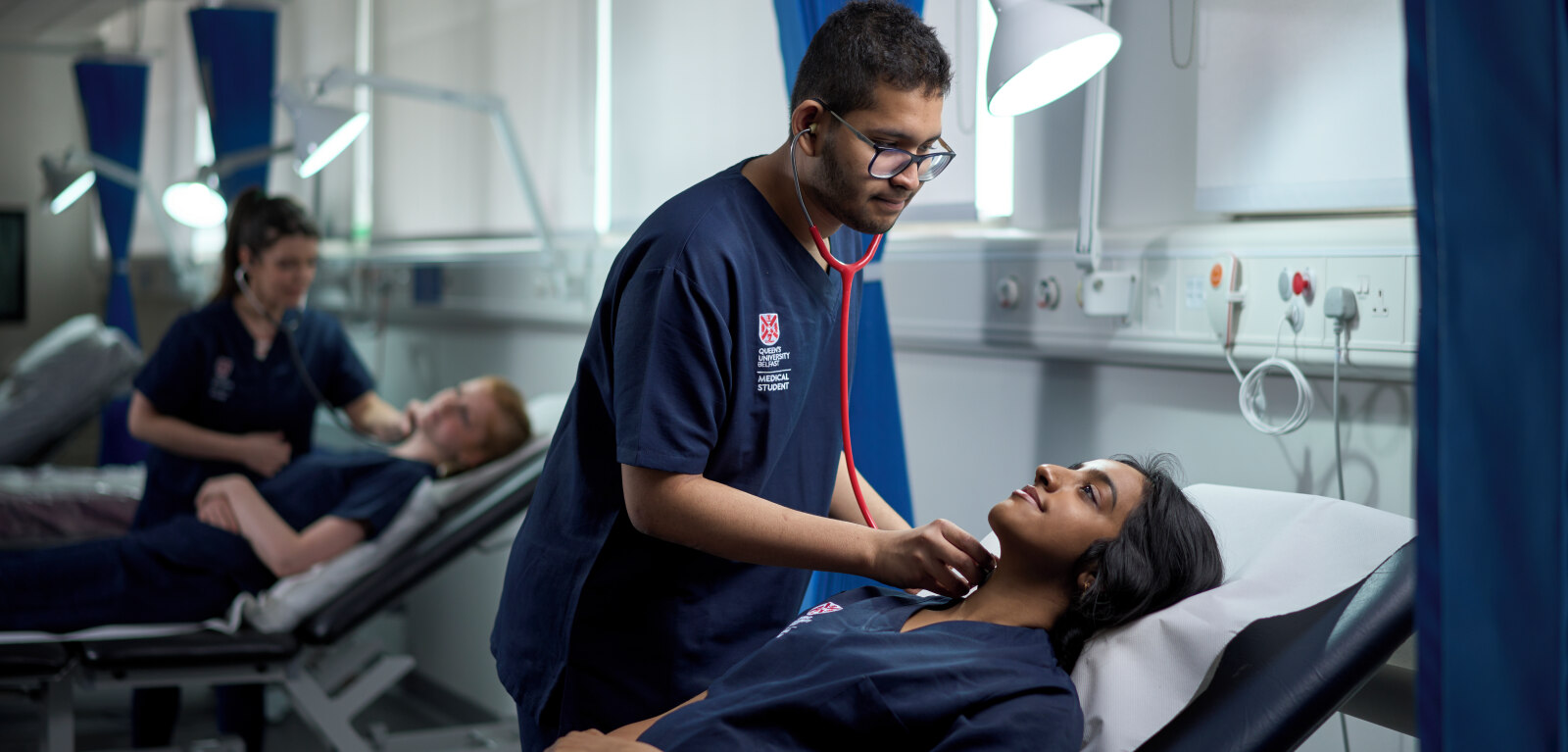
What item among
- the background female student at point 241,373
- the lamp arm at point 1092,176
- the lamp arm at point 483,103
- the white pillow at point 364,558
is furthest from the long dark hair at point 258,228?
the lamp arm at point 1092,176

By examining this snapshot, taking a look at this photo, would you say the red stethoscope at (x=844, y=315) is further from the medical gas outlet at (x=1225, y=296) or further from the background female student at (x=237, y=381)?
the background female student at (x=237, y=381)

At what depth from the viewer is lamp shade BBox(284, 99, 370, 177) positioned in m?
2.93

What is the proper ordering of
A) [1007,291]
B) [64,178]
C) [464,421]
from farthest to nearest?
1. [64,178]
2. [464,421]
3. [1007,291]

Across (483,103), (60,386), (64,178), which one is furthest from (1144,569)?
(64,178)

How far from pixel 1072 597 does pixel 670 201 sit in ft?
2.09

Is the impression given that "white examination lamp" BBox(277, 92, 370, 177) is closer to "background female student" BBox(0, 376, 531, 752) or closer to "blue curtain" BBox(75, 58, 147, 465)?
"background female student" BBox(0, 376, 531, 752)

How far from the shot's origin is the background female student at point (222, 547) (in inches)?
98.4

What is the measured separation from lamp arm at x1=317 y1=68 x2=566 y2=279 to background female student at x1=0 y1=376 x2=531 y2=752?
0.57 m

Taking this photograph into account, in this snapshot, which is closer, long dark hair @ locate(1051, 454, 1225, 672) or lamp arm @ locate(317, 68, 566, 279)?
long dark hair @ locate(1051, 454, 1225, 672)

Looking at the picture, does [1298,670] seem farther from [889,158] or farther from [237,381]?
[237,381]

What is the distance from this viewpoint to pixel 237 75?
481 cm

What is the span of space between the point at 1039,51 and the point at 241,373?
7.63ft

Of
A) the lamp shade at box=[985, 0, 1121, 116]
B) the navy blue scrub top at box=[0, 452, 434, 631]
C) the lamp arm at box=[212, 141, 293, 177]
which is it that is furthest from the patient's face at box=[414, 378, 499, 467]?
the lamp shade at box=[985, 0, 1121, 116]

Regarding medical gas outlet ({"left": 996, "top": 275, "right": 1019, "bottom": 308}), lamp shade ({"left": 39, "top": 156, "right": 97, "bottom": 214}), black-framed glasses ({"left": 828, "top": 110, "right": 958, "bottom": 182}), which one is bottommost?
medical gas outlet ({"left": 996, "top": 275, "right": 1019, "bottom": 308})
